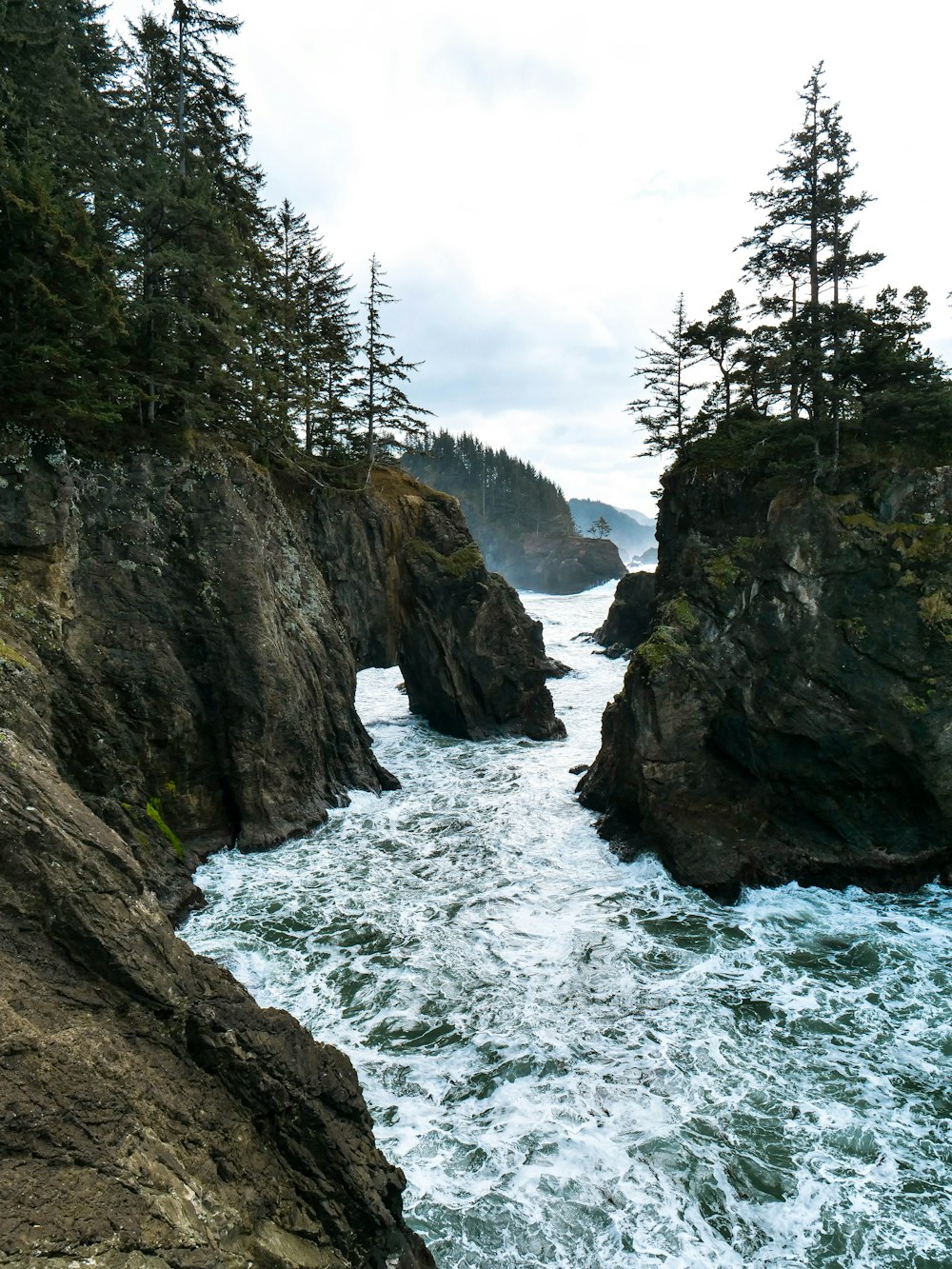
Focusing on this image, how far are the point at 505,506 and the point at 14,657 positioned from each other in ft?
357

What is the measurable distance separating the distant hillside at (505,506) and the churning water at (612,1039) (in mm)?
88024

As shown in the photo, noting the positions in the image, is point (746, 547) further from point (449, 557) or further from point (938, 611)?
point (449, 557)

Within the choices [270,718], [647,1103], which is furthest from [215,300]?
[647,1103]

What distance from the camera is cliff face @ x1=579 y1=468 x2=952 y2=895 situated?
15992mm

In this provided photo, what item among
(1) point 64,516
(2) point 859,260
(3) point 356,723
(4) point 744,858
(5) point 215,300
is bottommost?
A: (4) point 744,858

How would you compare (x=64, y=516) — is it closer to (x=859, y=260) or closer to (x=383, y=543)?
(x=383, y=543)

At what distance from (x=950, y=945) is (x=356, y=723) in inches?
708

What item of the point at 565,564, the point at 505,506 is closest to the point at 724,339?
the point at 565,564

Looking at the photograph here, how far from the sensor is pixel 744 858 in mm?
16297

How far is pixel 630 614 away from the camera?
161 feet

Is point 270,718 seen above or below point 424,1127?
above

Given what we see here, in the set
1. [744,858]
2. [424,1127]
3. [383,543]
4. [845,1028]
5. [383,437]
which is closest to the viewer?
Answer: [424,1127]

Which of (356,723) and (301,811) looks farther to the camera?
(356,723)

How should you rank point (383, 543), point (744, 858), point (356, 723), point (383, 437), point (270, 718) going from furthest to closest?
1. point (383, 437)
2. point (383, 543)
3. point (356, 723)
4. point (270, 718)
5. point (744, 858)
